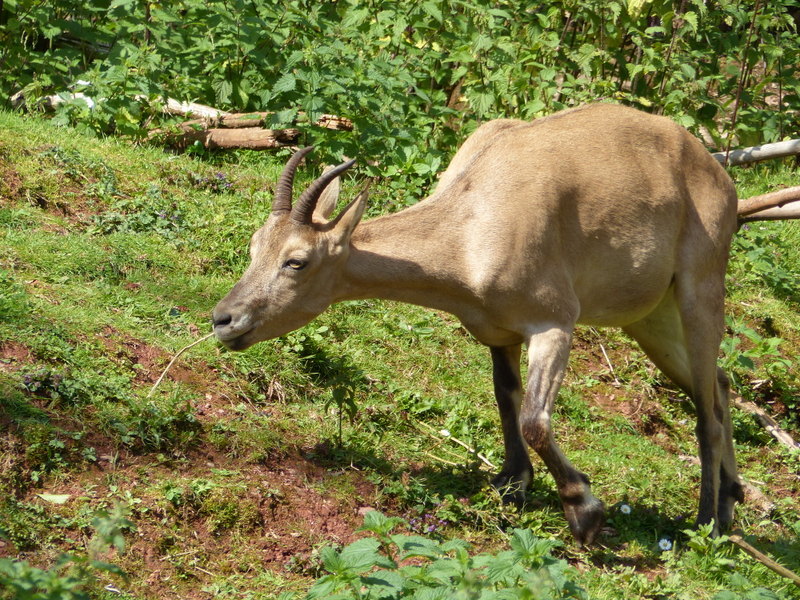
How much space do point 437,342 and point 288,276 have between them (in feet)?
8.20

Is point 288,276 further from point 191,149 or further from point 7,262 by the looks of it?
point 191,149

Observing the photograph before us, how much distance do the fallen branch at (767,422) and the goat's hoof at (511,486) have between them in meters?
2.89

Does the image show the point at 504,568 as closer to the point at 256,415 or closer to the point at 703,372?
the point at 256,415

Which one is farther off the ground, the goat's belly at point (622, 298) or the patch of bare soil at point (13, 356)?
the goat's belly at point (622, 298)

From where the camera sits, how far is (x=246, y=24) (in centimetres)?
980

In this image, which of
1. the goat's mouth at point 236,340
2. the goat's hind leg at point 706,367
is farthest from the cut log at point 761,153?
the goat's mouth at point 236,340

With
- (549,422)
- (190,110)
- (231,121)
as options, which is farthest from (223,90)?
(549,422)

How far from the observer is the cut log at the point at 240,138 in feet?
32.5

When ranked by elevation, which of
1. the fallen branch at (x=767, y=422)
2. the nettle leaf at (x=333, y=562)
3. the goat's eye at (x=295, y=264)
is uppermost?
→ the goat's eye at (x=295, y=264)

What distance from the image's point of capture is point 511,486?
659 cm

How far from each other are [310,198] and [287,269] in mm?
431

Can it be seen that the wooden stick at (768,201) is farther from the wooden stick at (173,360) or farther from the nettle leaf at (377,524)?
the nettle leaf at (377,524)

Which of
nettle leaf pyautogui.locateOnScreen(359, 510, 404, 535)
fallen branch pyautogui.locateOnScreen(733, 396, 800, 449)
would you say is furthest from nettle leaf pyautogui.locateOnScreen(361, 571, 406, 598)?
fallen branch pyautogui.locateOnScreen(733, 396, 800, 449)

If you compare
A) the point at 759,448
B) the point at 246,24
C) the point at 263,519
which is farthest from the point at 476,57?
the point at 263,519
